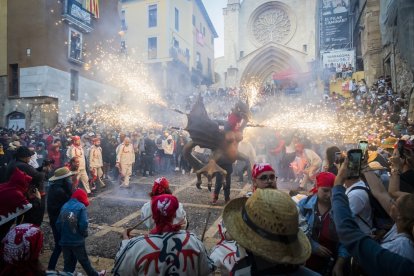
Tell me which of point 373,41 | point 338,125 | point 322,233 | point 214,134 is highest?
point 373,41

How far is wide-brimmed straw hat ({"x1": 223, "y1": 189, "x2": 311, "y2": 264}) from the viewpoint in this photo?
61.4 inches

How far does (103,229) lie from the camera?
625 cm

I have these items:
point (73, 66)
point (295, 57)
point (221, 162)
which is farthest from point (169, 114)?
point (295, 57)

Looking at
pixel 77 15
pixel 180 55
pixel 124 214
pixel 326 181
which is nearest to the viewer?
pixel 326 181

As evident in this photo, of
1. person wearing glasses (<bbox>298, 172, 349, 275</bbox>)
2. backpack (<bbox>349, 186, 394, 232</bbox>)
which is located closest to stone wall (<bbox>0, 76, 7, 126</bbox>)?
person wearing glasses (<bbox>298, 172, 349, 275</bbox>)

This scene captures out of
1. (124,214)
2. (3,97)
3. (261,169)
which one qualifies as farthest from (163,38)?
(261,169)

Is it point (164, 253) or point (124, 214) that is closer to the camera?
point (164, 253)

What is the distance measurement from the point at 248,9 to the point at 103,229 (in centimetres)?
3749

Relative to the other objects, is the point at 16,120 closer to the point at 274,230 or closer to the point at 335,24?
the point at 274,230

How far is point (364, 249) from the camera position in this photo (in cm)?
173

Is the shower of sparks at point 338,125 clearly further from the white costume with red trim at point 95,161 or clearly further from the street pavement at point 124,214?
the white costume with red trim at point 95,161

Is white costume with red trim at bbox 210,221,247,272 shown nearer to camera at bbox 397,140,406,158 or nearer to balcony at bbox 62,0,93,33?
camera at bbox 397,140,406,158

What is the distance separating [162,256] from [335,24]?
27.8 metres

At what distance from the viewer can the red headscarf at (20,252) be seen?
5.91 feet
